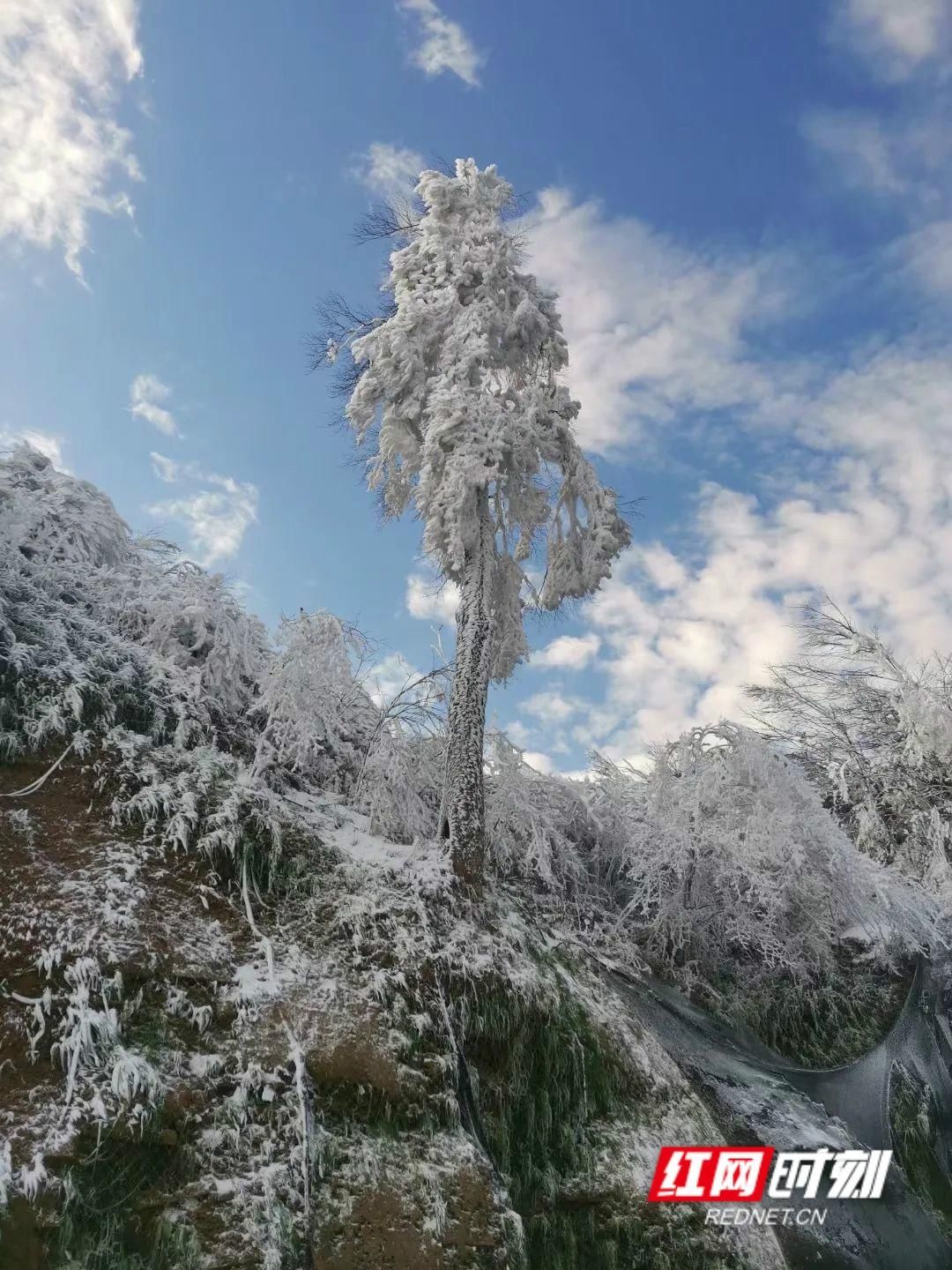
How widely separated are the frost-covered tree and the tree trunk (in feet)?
0.08

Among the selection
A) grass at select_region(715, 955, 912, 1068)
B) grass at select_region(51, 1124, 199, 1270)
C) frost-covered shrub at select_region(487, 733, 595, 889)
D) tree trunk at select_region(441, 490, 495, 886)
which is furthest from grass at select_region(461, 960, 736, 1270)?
grass at select_region(715, 955, 912, 1068)

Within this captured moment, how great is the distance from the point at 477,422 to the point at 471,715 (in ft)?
12.0

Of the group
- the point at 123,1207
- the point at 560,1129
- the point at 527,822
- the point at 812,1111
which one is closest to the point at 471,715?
the point at 527,822

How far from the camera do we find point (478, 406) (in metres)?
8.93

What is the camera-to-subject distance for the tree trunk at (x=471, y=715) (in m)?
7.59

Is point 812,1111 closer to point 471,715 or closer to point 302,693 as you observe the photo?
point 471,715

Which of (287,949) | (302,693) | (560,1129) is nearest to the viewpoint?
(287,949)

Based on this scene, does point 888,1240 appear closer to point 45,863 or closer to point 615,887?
point 615,887

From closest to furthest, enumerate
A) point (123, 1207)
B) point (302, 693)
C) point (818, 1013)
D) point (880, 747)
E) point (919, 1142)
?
point (123, 1207) → point (302, 693) → point (919, 1142) → point (818, 1013) → point (880, 747)

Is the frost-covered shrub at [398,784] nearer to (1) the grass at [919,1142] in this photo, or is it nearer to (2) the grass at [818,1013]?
(2) the grass at [818,1013]

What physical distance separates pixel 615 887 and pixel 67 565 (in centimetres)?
885

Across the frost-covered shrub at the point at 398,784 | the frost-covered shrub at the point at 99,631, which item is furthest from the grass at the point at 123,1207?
the frost-covered shrub at the point at 398,784

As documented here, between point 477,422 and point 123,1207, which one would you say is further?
point 477,422

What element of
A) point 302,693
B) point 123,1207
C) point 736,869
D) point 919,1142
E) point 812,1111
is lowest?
point 123,1207
